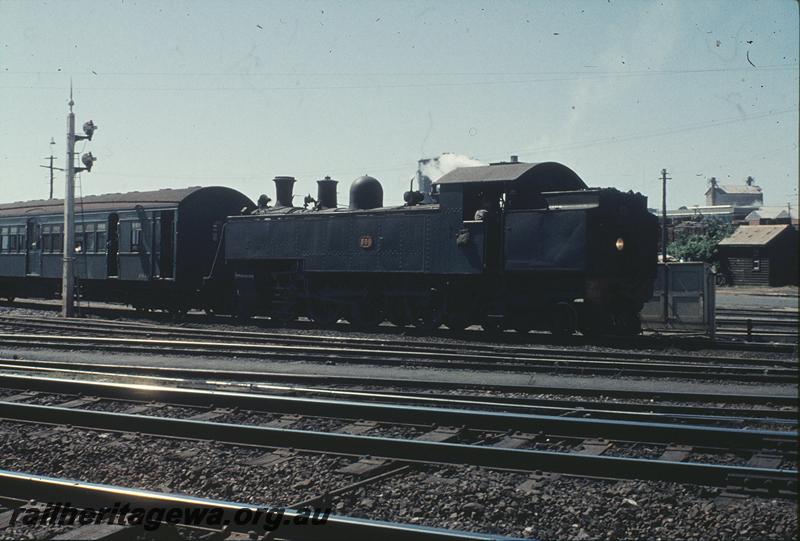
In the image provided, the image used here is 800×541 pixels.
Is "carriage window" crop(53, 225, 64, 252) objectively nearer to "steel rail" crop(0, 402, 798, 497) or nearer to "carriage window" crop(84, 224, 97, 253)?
"carriage window" crop(84, 224, 97, 253)

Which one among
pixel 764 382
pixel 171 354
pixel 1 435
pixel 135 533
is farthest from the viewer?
pixel 171 354

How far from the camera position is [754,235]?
5353 cm

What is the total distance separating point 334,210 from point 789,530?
15026mm

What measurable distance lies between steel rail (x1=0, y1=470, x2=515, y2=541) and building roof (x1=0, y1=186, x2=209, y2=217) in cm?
1733

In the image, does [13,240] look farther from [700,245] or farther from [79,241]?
[700,245]

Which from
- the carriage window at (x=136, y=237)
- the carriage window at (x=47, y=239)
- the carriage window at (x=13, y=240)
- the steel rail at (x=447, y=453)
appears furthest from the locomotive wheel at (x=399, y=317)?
the carriage window at (x=13, y=240)

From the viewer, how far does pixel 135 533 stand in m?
4.36

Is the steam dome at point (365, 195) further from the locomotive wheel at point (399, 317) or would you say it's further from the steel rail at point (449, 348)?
the steel rail at point (449, 348)

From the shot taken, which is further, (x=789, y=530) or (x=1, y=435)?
(x=1, y=435)

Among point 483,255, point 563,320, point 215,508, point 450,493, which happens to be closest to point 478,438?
point 450,493

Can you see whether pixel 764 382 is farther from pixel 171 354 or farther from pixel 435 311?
pixel 171 354

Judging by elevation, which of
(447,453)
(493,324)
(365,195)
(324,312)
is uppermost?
(365,195)

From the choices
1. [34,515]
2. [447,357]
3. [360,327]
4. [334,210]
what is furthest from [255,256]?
[34,515]

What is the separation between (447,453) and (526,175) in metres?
10.6
